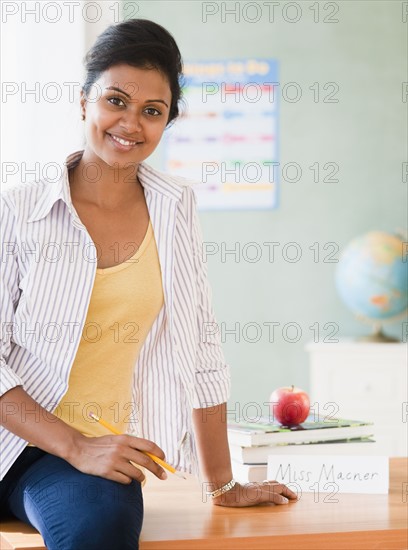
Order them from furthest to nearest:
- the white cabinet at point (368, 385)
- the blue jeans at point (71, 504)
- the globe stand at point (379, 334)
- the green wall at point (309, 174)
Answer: the green wall at point (309, 174) → the globe stand at point (379, 334) → the white cabinet at point (368, 385) → the blue jeans at point (71, 504)

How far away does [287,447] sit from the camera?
1.68 m

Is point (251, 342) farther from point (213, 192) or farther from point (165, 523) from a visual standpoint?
point (165, 523)

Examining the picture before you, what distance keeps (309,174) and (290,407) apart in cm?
239

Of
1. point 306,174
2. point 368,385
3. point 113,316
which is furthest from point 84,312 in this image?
point 306,174

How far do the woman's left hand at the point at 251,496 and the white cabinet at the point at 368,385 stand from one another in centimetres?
198

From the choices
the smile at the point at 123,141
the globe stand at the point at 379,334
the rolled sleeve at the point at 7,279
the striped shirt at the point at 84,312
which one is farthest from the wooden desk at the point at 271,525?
the globe stand at the point at 379,334

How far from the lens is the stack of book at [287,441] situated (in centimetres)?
165

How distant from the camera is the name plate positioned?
158cm

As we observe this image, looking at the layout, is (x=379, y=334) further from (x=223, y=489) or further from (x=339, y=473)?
(x=223, y=489)

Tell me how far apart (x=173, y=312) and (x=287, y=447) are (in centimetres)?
37

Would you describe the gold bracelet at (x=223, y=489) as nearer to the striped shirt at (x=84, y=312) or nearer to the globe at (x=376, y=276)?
the striped shirt at (x=84, y=312)

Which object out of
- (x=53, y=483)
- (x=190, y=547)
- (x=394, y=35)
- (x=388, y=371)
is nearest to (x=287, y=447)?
(x=190, y=547)

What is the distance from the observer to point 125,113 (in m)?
1.48

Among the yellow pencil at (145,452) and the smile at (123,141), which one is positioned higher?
the smile at (123,141)
